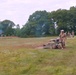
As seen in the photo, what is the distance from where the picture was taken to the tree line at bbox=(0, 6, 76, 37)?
290 ft

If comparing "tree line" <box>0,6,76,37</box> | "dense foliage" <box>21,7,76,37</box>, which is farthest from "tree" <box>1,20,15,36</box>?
"dense foliage" <box>21,7,76,37</box>

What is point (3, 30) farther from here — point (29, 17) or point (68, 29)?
point (68, 29)

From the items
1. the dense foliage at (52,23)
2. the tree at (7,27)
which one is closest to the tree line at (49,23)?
the dense foliage at (52,23)

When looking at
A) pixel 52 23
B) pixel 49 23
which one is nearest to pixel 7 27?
pixel 49 23

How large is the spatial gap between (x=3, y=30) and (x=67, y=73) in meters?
99.2

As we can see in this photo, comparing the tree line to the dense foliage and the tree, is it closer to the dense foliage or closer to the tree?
the dense foliage

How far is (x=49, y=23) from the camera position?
92.6 metres

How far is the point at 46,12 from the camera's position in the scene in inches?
4040

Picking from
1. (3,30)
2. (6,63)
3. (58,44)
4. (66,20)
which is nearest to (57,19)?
(66,20)

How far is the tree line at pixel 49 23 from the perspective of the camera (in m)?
88.4

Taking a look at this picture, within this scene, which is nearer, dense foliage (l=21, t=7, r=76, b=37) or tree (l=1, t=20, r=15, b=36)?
dense foliage (l=21, t=7, r=76, b=37)

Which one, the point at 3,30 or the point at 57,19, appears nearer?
the point at 57,19

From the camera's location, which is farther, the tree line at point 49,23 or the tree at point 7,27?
the tree at point 7,27

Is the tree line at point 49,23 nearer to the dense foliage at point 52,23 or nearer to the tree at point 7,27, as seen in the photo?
the dense foliage at point 52,23
